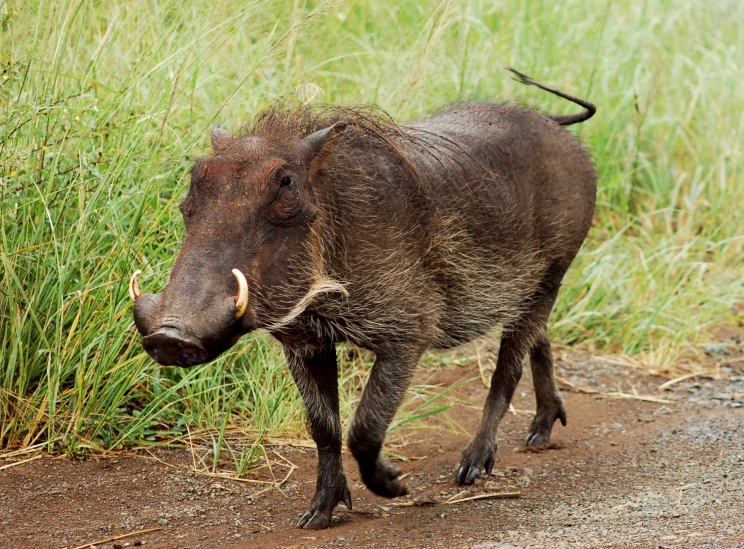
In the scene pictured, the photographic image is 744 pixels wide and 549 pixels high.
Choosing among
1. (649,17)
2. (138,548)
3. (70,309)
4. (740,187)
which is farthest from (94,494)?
(649,17)

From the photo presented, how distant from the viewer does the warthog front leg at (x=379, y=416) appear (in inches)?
139

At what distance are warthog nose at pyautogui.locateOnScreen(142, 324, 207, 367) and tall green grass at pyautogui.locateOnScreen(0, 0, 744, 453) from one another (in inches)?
44.1

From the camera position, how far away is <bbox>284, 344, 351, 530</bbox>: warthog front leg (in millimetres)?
3660

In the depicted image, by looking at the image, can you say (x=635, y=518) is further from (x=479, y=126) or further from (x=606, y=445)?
(x=479, y=126)

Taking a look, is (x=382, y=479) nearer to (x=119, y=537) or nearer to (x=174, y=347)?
(x=119, y=537)

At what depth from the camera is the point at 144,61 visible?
435 centimetres

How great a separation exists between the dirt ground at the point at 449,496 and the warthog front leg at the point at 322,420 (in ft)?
0.42

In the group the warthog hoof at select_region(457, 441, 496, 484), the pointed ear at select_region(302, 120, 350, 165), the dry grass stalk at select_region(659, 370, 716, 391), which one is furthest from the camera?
the dry grass stalk at select_region(659, 370, 716, 391)

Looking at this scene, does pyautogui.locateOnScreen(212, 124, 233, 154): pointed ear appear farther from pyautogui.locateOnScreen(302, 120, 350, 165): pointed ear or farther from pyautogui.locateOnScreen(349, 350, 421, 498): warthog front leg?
pyautogui.locateOnScreen(349, 350, 421, 498): warthog front leg

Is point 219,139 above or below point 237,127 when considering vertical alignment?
above

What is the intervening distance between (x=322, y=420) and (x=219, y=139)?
1055mm

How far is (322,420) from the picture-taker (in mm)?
3682

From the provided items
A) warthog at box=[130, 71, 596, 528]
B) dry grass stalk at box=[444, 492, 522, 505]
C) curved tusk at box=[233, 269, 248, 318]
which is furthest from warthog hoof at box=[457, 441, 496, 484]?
curved tusk at box=[233, 269, 248, 318]

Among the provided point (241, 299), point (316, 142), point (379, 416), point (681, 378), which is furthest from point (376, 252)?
point (681, 378)
